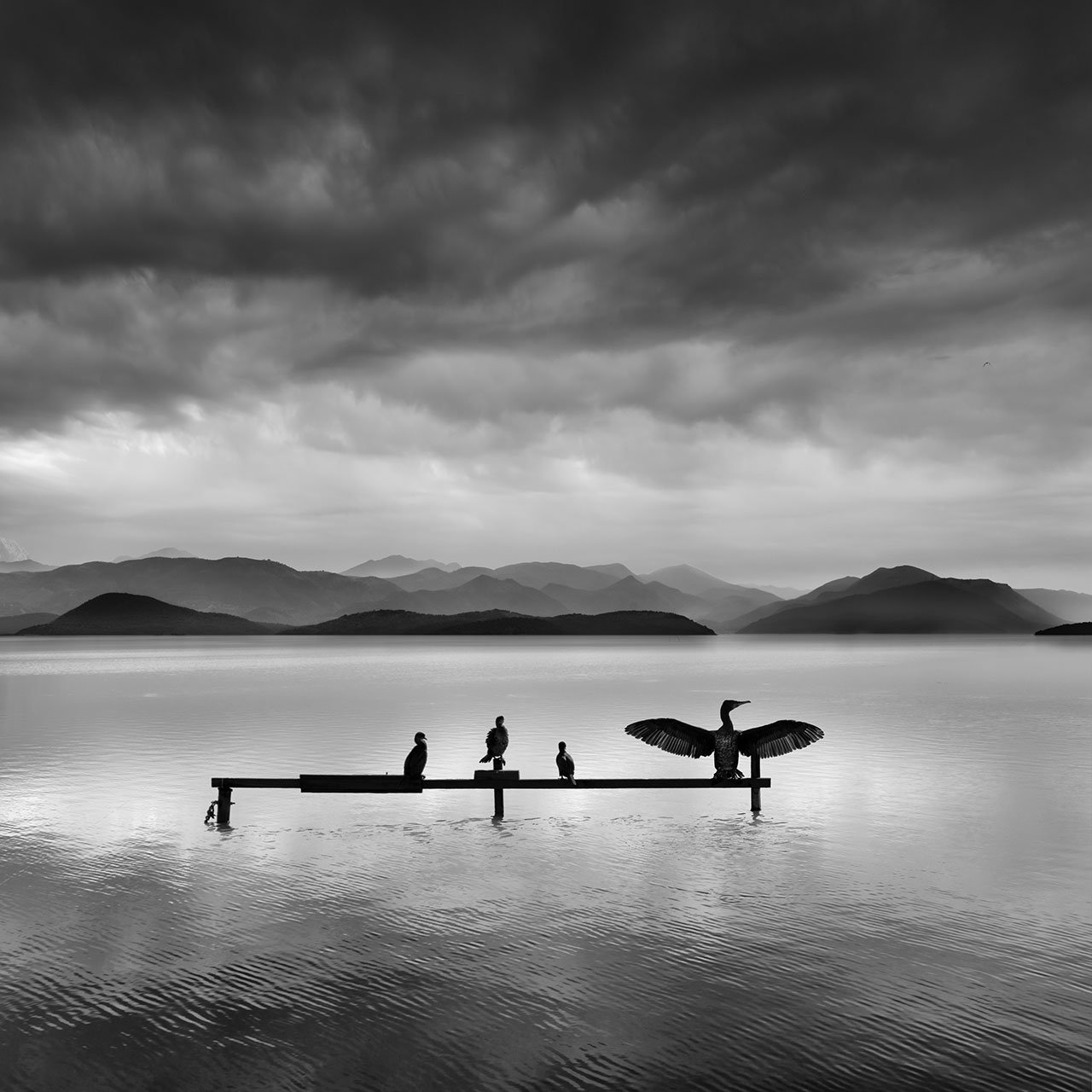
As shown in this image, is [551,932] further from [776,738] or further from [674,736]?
[776,738]

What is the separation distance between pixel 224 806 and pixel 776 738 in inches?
564

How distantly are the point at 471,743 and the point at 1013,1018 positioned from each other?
34.6 m

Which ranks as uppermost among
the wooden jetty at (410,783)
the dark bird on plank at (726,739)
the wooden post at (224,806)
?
the dark bird on plank at (726,739)

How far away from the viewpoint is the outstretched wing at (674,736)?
80.3 ft

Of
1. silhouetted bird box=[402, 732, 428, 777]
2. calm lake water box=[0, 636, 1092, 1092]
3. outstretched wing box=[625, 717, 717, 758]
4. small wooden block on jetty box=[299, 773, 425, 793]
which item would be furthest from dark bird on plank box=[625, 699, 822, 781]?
small wooden block on jetty box=[299, 773, 425, 793]

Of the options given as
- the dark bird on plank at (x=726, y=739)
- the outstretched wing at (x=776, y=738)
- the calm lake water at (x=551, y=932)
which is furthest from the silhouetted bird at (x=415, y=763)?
the outstretched wing at (x=776, y=738)

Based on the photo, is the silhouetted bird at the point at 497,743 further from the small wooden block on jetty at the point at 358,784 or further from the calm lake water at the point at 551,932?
the small wooden block on jetty at the point at 358,784

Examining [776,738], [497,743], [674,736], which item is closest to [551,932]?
[674,736]

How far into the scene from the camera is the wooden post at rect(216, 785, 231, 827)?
80.8 feet

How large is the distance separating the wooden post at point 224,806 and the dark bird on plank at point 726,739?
1045 cm

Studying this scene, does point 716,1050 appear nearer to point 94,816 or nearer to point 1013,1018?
point 1013,1018

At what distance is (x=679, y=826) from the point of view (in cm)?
2455

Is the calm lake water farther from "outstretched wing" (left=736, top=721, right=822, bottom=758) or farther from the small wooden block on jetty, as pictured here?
"outstretched wing" (left=736, top=721, right=822, bottom=758)

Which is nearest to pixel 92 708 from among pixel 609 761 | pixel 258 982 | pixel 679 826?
pixel 609 761
